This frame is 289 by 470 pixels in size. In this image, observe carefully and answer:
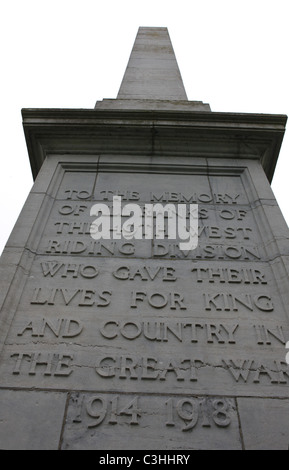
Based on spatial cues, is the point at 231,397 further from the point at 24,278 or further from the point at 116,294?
the point at 24,278

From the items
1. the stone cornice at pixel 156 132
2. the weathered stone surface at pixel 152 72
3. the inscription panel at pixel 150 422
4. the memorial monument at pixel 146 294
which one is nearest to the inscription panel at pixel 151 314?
the memorial monument at pixel 146 294

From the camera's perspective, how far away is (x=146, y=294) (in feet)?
14.9

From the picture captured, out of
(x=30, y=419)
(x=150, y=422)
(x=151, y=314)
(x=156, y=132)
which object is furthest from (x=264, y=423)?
(x=156, y=132)

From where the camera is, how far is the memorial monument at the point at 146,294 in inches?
135

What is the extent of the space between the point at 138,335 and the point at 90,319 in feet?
1.77

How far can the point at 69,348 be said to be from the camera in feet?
13.0

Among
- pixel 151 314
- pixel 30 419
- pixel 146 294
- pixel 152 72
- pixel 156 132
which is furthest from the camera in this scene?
pixel 152 72

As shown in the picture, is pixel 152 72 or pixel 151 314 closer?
pixel 151 314

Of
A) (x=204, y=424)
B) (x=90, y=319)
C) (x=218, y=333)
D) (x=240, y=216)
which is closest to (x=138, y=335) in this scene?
(x=90, y=319)

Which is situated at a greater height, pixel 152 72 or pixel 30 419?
pixel 152 72

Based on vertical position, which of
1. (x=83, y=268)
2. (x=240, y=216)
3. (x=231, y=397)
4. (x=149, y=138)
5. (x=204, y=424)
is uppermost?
(x=149, y=138)

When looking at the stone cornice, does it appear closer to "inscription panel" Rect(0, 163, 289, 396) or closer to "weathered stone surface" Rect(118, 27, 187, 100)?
"inscription panel" Rect(0, 163, 289, 396)

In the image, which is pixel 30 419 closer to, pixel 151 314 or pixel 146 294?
pixel 151 314

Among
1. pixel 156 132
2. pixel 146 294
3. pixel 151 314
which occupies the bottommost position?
pixel 151 314
